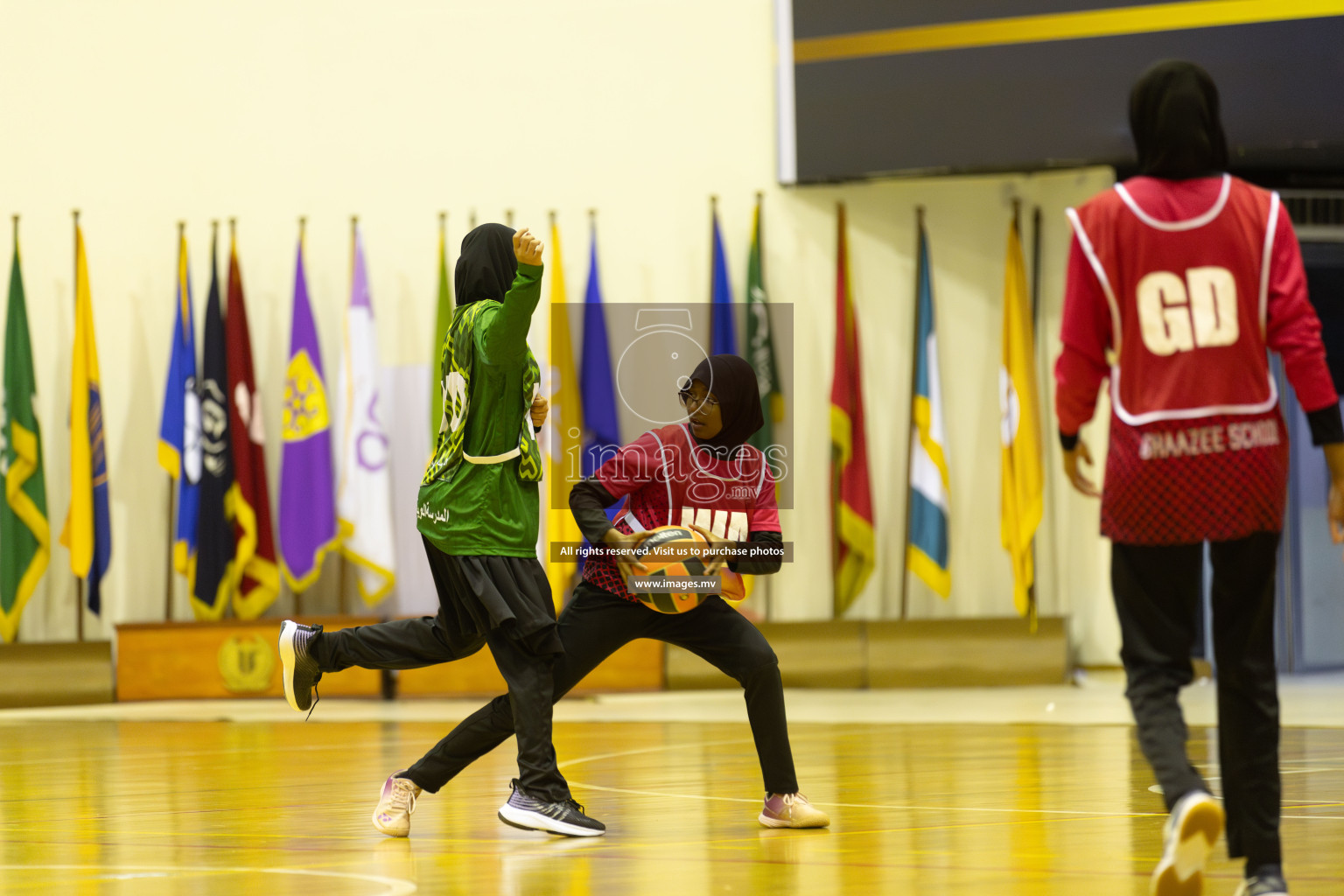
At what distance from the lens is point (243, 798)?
3727mm

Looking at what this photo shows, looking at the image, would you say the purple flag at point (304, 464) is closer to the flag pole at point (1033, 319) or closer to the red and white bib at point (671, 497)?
the flag pole at point (1033, 319)

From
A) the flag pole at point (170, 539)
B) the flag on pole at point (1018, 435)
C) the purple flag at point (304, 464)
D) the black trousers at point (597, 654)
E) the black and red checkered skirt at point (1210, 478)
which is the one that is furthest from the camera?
the flag pole at point (170, 539)

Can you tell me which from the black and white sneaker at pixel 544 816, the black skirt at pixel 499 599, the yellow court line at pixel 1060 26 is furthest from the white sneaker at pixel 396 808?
the yellow court line at pixel 1060 26

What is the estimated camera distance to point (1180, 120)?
2098 mm

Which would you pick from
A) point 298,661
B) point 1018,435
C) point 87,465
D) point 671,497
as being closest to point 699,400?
point 671,497

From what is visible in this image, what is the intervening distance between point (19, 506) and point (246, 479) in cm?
129

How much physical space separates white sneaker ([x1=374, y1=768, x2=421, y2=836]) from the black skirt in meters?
0.39

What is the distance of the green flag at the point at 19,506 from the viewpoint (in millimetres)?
7289

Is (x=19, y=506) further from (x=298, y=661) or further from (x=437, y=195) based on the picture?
(x=298, y=661)

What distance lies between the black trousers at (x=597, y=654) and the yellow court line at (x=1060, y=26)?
5005 millimetres

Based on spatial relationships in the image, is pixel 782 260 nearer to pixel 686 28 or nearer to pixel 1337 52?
pixel 686 28

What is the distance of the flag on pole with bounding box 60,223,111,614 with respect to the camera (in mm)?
7320

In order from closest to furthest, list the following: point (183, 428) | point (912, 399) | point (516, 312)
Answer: point (516, 312)
point (183, 428)
point (912, 399)

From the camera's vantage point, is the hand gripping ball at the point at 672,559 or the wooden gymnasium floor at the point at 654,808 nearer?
the wooden gymnasium floor at the point at 654,808
